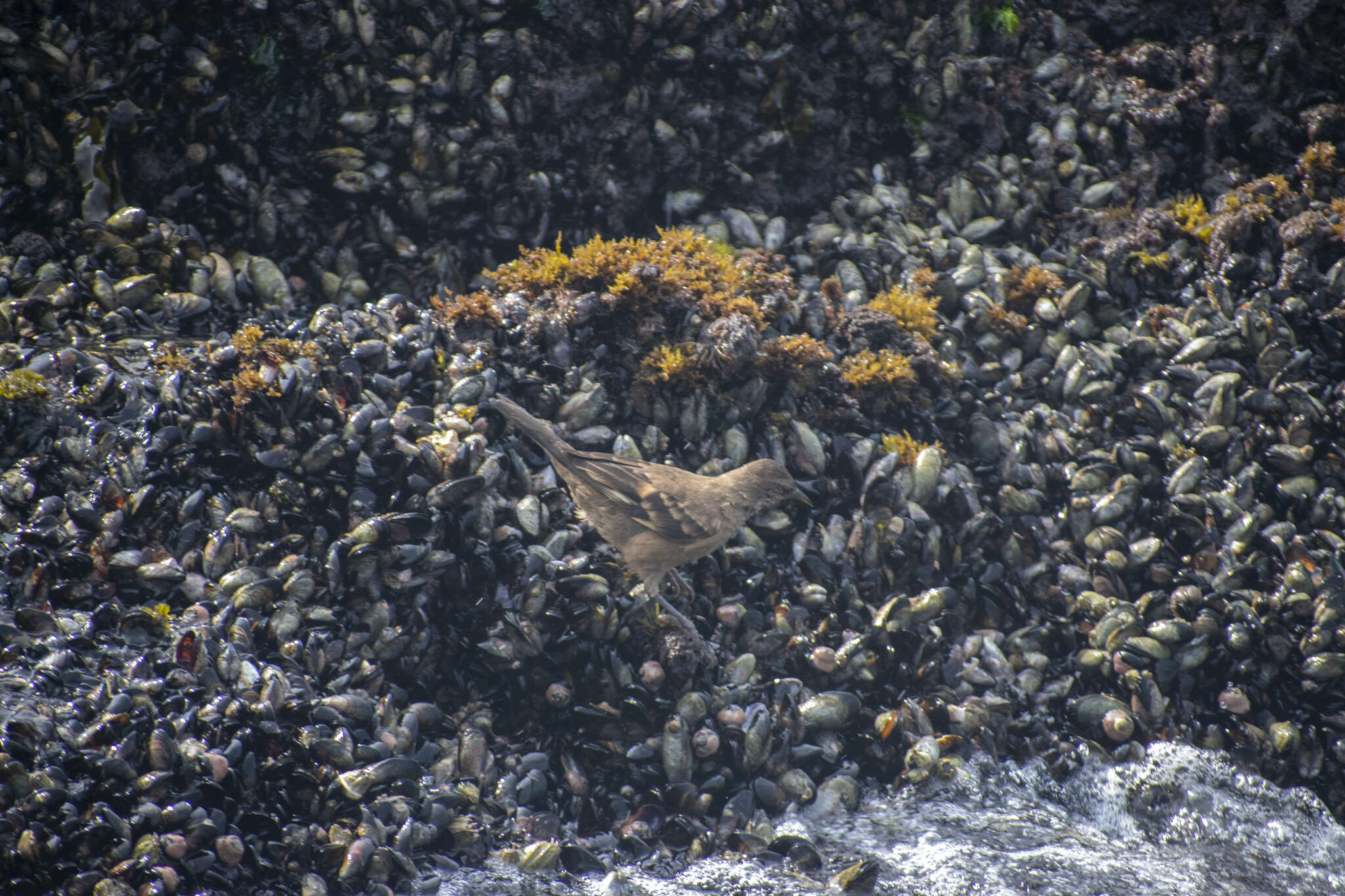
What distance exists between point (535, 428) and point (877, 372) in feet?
6.95

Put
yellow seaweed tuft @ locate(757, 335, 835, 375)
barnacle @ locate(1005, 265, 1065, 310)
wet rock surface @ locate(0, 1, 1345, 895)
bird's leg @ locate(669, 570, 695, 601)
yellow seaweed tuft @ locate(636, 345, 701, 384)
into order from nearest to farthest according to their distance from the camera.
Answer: wet rock surface @ locate(0, 1, 1345, 895) → bird's leg @ locate(669, 570, 695, 601) → yellow seaweed tuft @ locate(636, 345, 701, 384) → yellow seaweed tuft @ locate(757, 335, 835, 375) → barnacle @ locate(1005, 265, 1065, 310)

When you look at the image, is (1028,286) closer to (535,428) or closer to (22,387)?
(535,428)

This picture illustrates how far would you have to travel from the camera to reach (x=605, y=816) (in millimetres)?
4113

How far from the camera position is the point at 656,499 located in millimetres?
4469

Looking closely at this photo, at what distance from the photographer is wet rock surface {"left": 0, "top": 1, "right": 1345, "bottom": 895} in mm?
3945

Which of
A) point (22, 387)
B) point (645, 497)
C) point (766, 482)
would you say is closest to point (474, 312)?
point (645, 497)

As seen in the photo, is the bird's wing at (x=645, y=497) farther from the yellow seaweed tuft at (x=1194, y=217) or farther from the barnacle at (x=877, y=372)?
the yellow seaweed tuft at (x=1194, y=217)

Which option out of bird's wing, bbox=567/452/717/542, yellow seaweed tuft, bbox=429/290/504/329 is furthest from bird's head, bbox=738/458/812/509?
yellow seaweed tuft, bbox=429/290/504/329

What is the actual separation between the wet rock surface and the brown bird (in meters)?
0.20

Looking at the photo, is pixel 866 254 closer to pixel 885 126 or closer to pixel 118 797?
pixel 885 126

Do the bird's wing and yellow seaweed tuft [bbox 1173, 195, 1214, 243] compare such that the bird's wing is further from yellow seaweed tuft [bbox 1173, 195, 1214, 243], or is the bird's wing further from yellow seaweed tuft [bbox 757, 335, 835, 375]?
yellow seaweed tuft [bbox 1173, 195, 1214, 243]

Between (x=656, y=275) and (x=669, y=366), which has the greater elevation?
(x=656, y=275)

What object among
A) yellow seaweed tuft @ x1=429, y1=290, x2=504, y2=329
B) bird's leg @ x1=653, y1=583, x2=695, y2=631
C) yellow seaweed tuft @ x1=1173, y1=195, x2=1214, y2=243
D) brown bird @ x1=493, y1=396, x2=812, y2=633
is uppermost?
yellow seaweed tuft @ x1=429, y1=290, x2=504, y2=329

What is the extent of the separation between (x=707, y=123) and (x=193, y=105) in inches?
128
